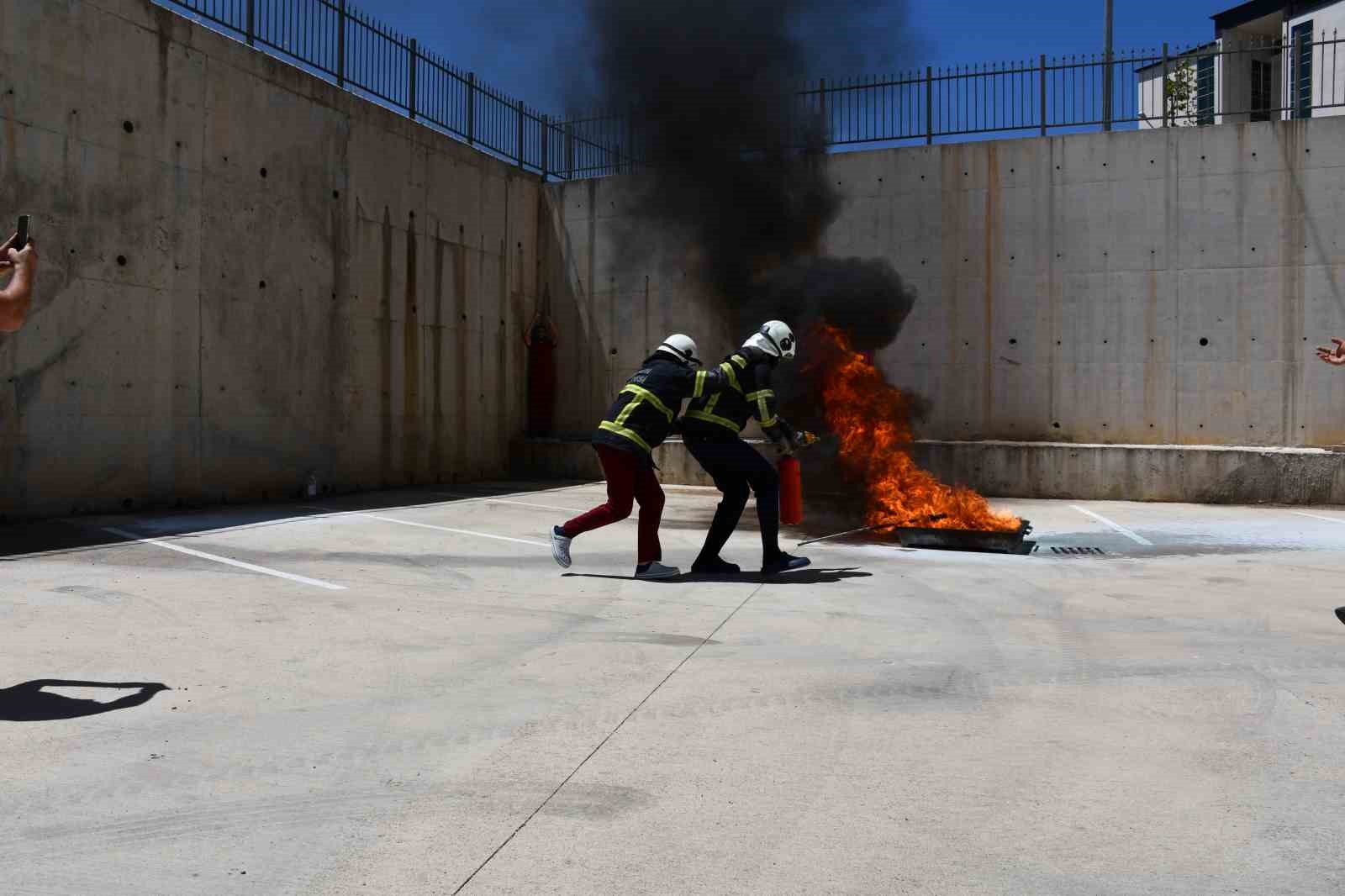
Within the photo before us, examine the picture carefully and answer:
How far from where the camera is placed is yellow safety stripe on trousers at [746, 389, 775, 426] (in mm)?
6824

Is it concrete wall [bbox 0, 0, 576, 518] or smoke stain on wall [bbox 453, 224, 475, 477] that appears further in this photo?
smoke stain on wall [bbox 453, 224, 475, 477]

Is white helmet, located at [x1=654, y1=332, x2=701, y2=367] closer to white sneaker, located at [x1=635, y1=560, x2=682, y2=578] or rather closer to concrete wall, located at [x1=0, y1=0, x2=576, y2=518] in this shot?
white sneaker, located at [x1=635, y1=560, x2=682, y2=578]

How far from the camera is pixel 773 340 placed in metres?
7.08

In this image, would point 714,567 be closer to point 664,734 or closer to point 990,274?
point 664,734

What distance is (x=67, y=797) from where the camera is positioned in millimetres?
2721

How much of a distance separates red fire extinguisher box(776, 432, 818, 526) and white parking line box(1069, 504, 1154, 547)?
11.3 feet

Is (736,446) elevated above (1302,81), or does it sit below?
below

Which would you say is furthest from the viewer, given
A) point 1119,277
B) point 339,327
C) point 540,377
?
point 540,377

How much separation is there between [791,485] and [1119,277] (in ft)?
25.7

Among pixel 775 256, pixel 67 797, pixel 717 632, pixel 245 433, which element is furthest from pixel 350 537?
pixel 775 256

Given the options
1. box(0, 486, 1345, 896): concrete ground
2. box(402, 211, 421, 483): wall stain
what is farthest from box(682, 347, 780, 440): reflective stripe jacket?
box(402, 211, 421, 483): wall stain

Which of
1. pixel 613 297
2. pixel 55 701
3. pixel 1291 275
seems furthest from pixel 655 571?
pixel 1291 275

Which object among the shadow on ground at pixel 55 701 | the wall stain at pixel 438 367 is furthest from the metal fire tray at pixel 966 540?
the wall stain at pixel 438 367

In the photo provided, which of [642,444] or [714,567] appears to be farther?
[714,567]
